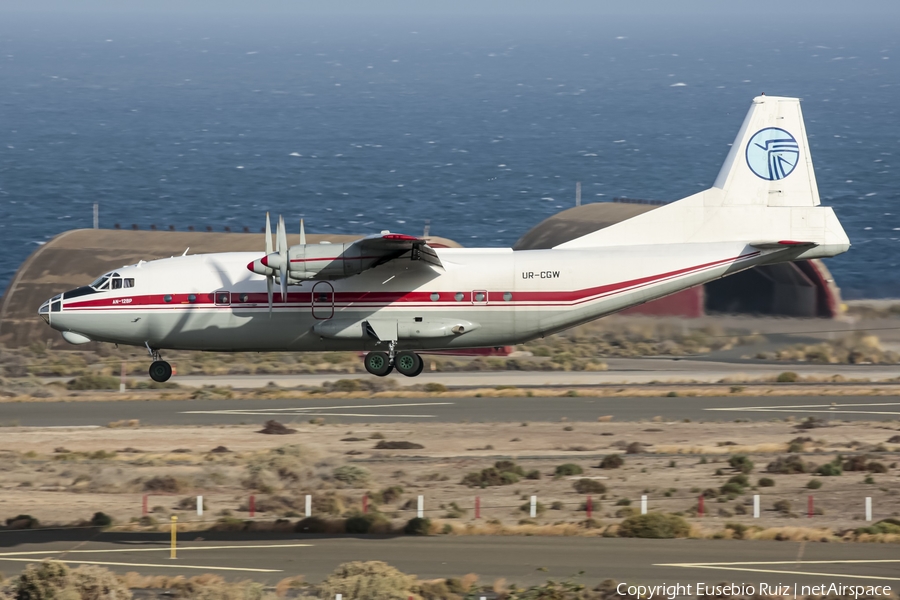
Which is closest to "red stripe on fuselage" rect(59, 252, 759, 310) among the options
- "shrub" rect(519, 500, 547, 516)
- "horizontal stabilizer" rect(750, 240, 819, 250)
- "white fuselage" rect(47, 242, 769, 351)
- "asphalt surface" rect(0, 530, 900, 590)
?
"white fuselage" rect(47, 242, 769, 351)

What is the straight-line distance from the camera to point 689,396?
63.7 m

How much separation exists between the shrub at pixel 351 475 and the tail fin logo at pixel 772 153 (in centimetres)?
1833

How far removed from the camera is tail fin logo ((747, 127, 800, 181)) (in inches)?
1554

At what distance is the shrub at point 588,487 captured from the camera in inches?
1772

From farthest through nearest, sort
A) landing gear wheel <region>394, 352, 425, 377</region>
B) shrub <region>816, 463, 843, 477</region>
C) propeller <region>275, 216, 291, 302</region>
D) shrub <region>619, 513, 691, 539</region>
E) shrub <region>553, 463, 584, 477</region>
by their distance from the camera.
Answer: shrub <region>816, 463, 843, 477</region>, shrub <region>553, 463, 584, 477</region>, shrub <region>619, 513, 691, 539</region>, landing gear wheel <region>394, 352, 425, 377</region>, propeller <region>275, 216, 291, 302</region>

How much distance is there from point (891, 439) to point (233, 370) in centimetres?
3782

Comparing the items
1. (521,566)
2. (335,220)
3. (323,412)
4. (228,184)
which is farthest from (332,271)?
(228,184)

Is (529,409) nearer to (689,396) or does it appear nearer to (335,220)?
(689,396)

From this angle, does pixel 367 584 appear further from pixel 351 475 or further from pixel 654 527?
pixel 351 475

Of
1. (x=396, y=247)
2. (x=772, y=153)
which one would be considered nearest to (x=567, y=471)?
(x=772, y=153)

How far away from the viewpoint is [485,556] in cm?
3644

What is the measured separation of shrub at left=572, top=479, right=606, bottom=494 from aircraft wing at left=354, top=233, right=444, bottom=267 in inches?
489

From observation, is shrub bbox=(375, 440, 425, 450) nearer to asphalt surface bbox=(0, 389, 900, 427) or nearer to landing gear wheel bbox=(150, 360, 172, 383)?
asphalt surface bbox=(0, 389, 900, 427)

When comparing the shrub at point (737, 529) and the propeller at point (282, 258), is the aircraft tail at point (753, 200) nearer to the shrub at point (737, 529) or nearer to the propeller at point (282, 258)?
the propeller at point (282, 258)
